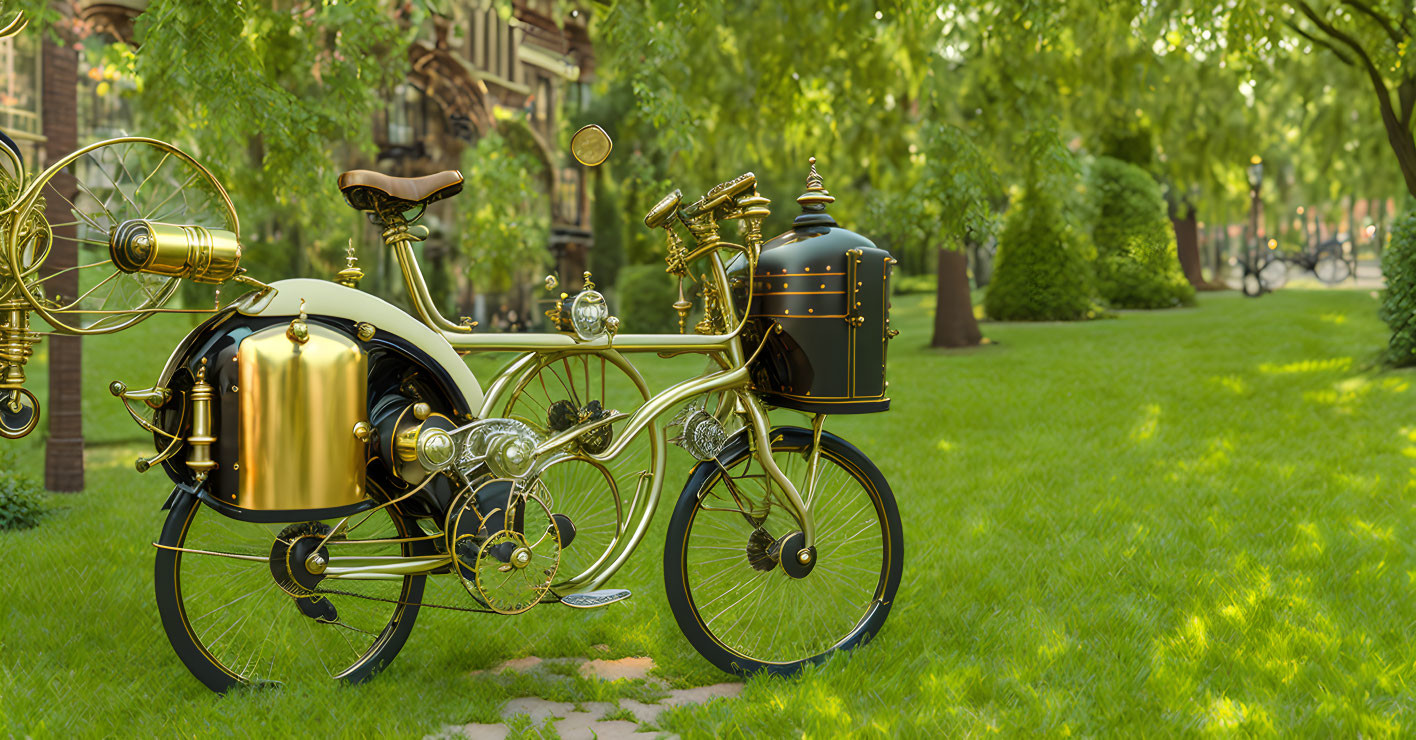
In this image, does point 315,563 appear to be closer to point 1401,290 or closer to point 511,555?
point 511,555

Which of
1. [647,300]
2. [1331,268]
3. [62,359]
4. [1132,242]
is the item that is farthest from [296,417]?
[1331,268]

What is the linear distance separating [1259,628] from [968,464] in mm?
3326

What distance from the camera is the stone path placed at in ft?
10.4

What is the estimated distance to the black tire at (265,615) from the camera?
3.11 meters

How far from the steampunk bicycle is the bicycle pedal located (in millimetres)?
12

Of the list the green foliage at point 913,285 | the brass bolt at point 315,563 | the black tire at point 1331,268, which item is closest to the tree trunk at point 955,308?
the brass bolt at point 315,563

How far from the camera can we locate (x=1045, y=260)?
15781 millimetres

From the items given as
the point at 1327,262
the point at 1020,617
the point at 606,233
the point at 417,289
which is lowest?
the point at 1020,617

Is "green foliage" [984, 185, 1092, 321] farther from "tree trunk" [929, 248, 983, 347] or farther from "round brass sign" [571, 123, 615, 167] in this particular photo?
"round brass sign" [571, 123, 615, 167]

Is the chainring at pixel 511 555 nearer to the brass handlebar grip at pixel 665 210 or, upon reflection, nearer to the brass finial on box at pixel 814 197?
the brass handlebar grip at pixel 665 210

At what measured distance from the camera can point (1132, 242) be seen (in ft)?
57.5

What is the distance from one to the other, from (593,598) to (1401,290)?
8998 mm

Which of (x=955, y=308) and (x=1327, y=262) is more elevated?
(x=1327, y=262)

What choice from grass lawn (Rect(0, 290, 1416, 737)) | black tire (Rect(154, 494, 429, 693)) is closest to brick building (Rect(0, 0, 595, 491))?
grass lawn (Rect(0, 290, 1416, 737))
